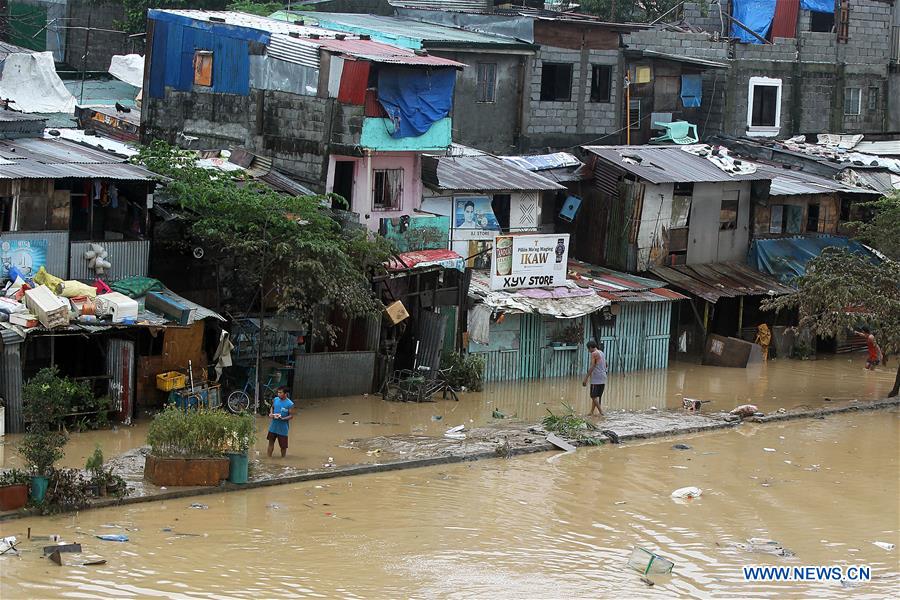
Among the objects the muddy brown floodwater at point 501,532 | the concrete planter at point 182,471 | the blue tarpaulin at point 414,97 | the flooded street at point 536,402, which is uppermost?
the blue tarpaulin at point 414,97

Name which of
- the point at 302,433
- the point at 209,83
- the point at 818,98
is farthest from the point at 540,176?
the point at 818,98

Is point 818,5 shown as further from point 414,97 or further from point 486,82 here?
point 414,97

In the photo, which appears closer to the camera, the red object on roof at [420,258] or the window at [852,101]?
the red object on roof at [420,258]

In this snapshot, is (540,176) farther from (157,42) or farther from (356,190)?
(157,42)

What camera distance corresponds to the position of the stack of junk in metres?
18.2

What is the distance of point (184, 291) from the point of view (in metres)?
22.4

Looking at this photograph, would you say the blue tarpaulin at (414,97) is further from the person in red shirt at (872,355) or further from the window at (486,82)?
the person in red shirt at (872,355)

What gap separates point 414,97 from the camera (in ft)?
81.4

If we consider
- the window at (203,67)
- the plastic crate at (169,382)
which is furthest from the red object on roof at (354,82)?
the plastic crate at (169,382)

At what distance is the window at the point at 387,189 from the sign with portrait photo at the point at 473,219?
4.33 ft

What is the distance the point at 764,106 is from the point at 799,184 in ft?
17.5

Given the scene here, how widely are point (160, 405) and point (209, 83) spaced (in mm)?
8783

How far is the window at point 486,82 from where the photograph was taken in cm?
3059

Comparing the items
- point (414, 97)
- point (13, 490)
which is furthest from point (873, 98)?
point (13, 490)
